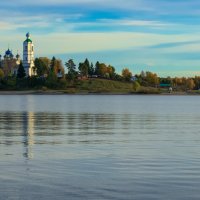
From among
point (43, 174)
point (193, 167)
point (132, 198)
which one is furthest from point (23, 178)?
point (193, 167)

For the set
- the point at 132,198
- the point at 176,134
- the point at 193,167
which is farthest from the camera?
the point at 176,134

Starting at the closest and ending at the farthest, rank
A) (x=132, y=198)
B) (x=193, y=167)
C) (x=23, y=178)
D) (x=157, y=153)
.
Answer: (x=132, y=198) → (x=23, y=178) → (x=193, y=167) → (x=157, y=153)

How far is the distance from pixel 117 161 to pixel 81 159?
2197 millimetres

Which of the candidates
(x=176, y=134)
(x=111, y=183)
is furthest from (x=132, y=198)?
(x=176, y=134)

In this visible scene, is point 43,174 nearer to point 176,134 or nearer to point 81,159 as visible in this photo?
point 81,159

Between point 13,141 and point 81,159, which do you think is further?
point 13,141

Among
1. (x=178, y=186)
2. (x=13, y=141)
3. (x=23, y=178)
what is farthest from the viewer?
(x=13, y=141)

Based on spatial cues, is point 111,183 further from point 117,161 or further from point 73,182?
point 117,161

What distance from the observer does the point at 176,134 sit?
50.2 metres

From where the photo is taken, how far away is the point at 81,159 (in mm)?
32438

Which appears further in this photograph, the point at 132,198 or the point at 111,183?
the point at 111,183

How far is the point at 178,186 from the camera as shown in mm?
24203

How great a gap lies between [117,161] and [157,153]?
15.4 feet

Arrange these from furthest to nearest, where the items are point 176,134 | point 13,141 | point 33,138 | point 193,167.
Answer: point 176,134 → point 33,138 → point 13,141 → point 193,167
